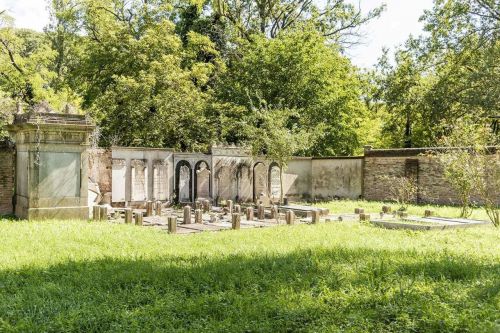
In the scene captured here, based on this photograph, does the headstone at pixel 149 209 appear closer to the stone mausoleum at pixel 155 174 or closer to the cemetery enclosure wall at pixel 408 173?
the stone mausoleum at pixel 155 174

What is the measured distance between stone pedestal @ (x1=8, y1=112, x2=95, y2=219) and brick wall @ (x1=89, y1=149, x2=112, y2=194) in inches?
187

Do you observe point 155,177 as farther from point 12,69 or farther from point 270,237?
point 12,69

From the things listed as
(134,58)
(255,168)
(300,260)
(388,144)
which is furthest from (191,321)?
(388,144)

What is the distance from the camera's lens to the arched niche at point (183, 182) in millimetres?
20684

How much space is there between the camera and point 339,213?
18328 mm

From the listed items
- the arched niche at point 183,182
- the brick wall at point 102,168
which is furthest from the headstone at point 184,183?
the brick wall at point 102,168

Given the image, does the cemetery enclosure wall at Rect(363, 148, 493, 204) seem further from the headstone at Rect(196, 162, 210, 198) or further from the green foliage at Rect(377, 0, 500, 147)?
the headstone at Rect(196, 162, 210, 198)

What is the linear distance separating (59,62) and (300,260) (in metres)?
34.9

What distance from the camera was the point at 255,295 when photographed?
6.10 m

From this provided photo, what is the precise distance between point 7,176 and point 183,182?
7.97 meters

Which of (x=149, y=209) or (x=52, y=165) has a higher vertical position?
(x=52, y=165)

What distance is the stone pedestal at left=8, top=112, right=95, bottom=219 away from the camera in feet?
41.7

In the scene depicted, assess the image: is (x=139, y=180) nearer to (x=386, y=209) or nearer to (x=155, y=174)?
(x=155, y=174)

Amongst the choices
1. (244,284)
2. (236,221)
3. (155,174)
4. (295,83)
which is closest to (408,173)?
(295,83)
